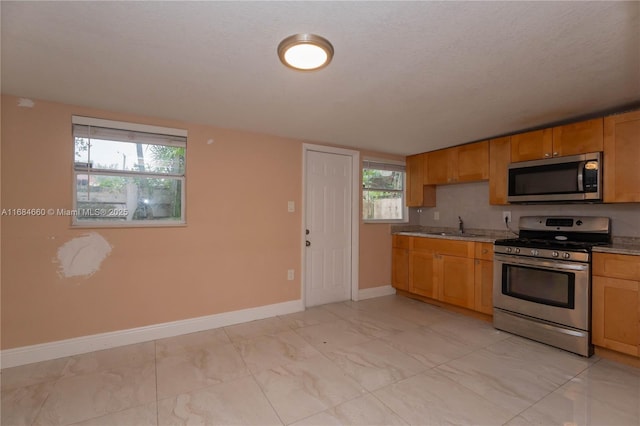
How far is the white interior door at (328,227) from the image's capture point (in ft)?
12.9

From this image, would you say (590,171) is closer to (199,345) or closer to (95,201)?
(199,345)

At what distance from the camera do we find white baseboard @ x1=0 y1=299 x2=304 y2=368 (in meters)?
2.43

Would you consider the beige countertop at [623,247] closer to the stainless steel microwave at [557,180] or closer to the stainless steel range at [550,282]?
the stainless steel range at [550,282]

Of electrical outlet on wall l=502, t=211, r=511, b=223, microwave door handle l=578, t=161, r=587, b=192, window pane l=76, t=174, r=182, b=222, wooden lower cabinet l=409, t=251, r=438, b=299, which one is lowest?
wooden lower cabinet l=409, t=251, r=438, b=299

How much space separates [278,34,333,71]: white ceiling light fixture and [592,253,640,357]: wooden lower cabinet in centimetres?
285

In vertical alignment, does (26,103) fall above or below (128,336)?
above

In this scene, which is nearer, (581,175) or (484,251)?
(581,175)

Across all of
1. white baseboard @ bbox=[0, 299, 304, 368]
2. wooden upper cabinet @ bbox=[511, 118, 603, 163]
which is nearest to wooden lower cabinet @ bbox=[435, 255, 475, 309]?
wooden upper cabinet @ bbox=[511, 118, 603, 163]

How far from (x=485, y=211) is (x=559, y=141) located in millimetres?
1259

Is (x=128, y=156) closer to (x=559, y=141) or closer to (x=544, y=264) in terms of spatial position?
(x=544, y=264)

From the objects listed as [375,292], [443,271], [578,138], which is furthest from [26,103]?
[578,138]

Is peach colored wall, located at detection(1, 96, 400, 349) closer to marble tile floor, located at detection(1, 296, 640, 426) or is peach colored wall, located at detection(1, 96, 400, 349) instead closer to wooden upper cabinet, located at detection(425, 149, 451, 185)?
marble tile floor, located at detection(1, 296, 640, 426)

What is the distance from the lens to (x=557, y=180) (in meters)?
2.95

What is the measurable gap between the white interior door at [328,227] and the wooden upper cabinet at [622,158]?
2.70 meters
